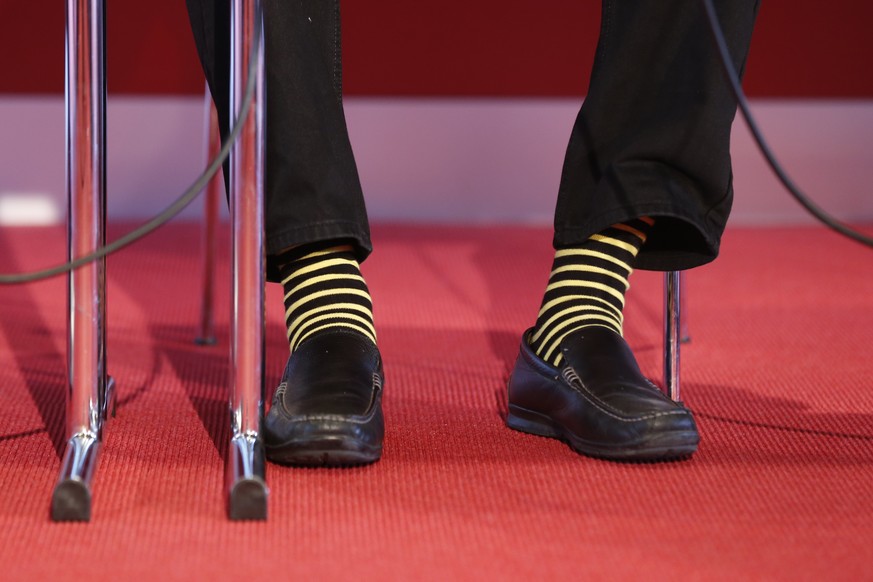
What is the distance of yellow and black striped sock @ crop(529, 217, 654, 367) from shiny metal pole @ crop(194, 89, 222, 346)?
15.9 inches

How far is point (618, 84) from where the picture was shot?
73cm

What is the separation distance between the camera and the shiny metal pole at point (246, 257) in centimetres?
57

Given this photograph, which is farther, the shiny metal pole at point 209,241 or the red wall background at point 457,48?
the red wall background at point 457,48

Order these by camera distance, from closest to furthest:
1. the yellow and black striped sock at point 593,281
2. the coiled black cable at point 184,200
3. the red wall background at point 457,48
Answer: the coiled black cable at point 184,200
the yellow and black striped sock at point 593,281
the red wall background at point 457,48

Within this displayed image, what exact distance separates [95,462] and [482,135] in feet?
4.87

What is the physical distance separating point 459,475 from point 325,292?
0.16 meters

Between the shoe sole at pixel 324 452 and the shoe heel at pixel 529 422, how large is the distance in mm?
131

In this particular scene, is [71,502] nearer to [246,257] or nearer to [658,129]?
[246,257]

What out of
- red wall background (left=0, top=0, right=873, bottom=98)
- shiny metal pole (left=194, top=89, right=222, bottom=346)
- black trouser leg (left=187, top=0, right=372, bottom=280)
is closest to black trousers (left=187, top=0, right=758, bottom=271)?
black trouser leg (left=187, top=0, right=372, bottom=280)

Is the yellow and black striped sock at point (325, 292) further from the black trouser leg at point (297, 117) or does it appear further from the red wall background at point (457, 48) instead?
the red wall background at point (457, 48)

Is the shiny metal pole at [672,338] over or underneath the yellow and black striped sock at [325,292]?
underneath

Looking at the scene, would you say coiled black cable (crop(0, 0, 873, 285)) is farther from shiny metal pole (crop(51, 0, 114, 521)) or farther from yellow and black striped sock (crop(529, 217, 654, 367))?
yellow and black striped sock (crop(529, 217, 654, 367))

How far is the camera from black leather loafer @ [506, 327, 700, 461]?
0.63 m

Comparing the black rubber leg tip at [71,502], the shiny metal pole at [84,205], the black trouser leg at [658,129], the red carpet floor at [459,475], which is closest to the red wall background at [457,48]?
the red carpet floor at [459,475]
